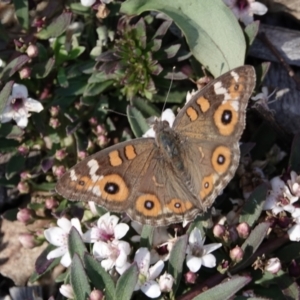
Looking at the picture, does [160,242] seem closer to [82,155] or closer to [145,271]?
[145,271]

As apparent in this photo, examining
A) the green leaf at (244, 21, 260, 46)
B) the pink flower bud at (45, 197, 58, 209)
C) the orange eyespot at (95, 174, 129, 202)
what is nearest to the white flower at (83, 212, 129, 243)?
the orange eyespot at (95, 174, 129, 202)

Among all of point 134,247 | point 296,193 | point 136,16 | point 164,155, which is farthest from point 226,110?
point 136,16

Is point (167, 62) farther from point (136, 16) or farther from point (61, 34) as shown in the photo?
point (61, 34)

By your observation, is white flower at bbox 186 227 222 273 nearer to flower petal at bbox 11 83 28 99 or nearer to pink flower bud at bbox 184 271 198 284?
pink flower bud at bbox 184 271 198 284

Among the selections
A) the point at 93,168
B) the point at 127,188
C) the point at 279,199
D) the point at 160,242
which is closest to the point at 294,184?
the point at 279,199

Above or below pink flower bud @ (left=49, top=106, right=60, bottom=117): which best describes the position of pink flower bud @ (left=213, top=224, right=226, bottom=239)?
below

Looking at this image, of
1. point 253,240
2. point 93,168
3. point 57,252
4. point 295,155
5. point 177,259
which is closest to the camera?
point 93,168
